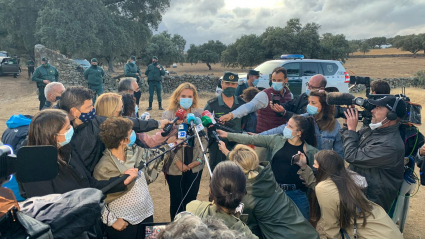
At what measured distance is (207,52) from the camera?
3972 cm

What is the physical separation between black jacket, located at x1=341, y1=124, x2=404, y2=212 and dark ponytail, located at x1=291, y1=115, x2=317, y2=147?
385mm

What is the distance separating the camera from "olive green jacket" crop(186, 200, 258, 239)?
6.07ft

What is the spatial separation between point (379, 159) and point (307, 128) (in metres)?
0.75

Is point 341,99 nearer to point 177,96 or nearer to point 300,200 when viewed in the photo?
point 300,200

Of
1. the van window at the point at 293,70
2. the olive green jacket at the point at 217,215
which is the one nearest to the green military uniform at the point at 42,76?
the van window at the point at 293,70

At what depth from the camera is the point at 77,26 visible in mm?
18844

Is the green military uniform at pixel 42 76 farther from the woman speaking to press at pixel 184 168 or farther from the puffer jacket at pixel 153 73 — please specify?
the woman speaking to press at pixel 184 168

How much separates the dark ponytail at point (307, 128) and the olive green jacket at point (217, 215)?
153 cm

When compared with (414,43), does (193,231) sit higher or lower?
lower

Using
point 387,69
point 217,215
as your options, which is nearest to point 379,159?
point 217,215

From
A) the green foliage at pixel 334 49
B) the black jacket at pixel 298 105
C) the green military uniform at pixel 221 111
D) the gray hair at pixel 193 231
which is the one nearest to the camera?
the gray hair at pixel 193 231

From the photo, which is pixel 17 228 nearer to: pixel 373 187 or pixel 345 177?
pixel 345 177

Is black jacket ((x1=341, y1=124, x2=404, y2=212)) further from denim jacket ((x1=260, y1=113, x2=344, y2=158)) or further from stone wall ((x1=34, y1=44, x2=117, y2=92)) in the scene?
stone wall ((x1=34, y1=44, x2=117, y2=92))

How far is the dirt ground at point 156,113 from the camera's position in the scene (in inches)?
161
